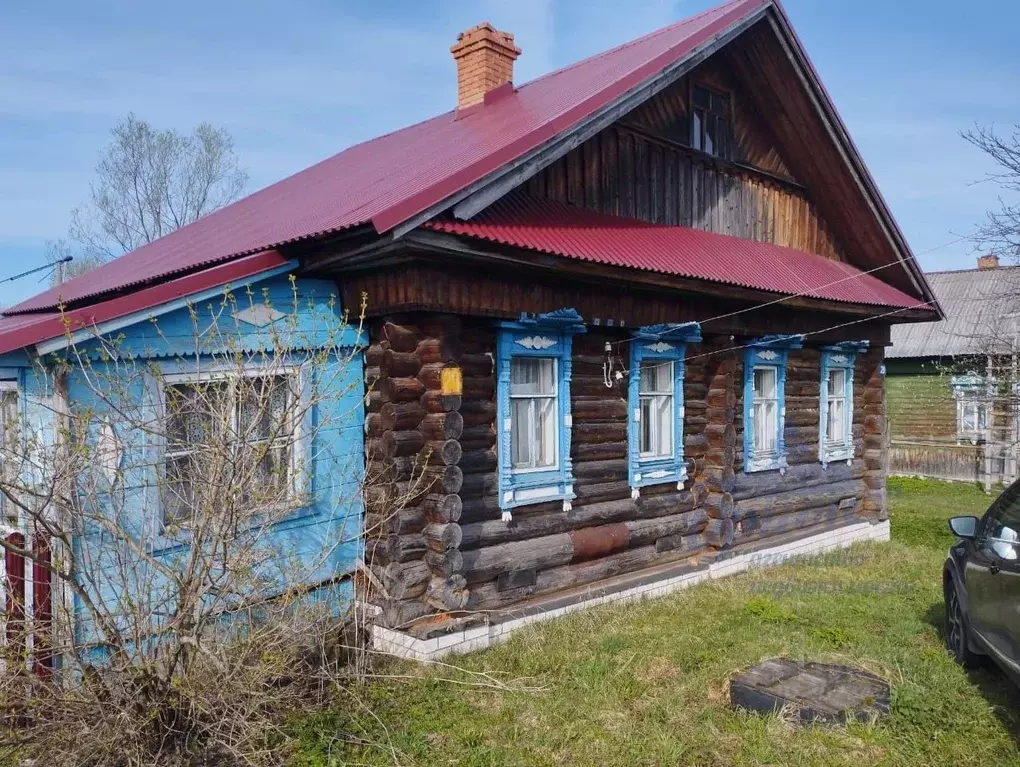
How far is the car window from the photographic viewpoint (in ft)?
18.0

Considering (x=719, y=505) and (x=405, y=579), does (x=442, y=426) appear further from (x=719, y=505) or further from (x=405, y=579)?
(x=719, y=505)

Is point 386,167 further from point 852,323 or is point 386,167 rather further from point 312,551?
point 852,323

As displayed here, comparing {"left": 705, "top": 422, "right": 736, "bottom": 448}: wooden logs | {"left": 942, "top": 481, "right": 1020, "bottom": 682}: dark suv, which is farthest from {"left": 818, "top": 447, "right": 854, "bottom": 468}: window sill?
{"left": 942, "top": 481, "right": 1020, "bottom": 682}: dark suv

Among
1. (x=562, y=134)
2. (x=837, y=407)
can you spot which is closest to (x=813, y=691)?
(x=562, y=134)

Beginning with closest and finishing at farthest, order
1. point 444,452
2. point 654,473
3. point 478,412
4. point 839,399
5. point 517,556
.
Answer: point 444,452 → point 478,412 → point 517,556 → point 654,473 → point 839,399

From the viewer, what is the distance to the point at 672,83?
373 inches

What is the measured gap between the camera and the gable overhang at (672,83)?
661 cm

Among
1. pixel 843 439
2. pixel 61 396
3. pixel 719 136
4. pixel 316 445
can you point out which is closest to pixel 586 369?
pixel 316 445

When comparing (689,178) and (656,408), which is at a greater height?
(689,178)

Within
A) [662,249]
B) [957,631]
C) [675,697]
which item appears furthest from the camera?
[662,249]

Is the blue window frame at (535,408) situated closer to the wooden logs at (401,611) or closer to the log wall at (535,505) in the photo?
the log wall at (535,505)

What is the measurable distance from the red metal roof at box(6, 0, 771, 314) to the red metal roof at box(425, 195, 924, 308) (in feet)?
1.70

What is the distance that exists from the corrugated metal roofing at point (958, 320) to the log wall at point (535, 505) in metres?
12.9

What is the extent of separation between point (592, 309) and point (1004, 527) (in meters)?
4.01
